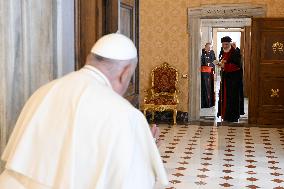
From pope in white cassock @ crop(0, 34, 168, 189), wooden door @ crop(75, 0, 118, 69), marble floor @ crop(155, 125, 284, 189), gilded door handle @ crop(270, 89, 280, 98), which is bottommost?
marble floor @ crop(155, 125, 284, 189)

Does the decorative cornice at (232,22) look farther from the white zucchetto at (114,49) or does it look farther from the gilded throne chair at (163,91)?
the white zucchetto at (114,49)

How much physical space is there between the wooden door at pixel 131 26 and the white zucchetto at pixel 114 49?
1238 millimetres

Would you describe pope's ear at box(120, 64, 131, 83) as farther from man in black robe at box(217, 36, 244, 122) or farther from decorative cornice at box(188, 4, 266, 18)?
man in black robe at box(217, 36, 244, 122)

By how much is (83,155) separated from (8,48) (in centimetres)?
86

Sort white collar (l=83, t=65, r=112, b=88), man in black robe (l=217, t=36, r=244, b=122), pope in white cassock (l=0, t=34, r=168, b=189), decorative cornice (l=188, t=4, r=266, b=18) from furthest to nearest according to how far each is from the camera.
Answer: man in black robe (l=217, t=36, r=244, b=122) < decorative cornice (l=188, t=4, r=266, b=18) < white collar (l=83, t=65, r=112, b=88) < pope in white cassock (l=0, t=34, r=168, b=189)

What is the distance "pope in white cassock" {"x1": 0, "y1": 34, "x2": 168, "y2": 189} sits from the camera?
1686 millimetres

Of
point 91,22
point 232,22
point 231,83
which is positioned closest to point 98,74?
point 91,22

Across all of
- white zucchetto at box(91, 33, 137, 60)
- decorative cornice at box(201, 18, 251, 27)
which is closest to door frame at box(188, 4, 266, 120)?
decorative cornice at box(201, 18, 251, 27)

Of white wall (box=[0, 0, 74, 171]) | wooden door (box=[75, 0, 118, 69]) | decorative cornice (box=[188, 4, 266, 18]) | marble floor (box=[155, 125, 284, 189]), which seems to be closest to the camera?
white wall (box=[0, 0, 74, 171])

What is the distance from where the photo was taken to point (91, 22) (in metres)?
2.90

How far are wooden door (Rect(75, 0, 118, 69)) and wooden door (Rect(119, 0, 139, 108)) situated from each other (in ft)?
0.47

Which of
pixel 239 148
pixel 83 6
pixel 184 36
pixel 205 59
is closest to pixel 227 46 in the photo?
pixel 184 36

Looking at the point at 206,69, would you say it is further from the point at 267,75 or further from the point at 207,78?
the point at 267,75

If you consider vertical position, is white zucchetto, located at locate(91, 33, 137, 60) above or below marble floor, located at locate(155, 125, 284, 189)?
above
